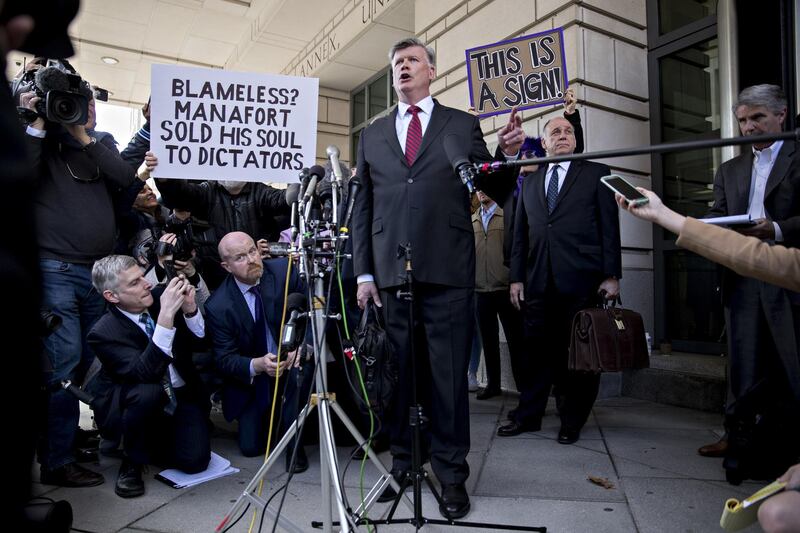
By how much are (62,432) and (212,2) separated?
8879 mm

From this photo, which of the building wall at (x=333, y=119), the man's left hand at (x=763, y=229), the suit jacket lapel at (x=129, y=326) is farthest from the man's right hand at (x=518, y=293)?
the building wall at (x=333, y=119)

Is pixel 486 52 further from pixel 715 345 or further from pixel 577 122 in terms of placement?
pixel 715 345

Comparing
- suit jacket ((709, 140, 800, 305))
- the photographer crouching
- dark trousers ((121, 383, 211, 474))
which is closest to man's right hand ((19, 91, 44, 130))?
the photographer crouching

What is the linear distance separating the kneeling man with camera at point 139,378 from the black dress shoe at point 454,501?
59.8 inches

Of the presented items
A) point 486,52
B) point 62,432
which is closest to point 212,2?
point 486,52

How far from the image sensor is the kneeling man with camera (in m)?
3.14

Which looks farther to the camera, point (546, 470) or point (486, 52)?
point (486, 52)

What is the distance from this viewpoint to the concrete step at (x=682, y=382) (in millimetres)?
4465

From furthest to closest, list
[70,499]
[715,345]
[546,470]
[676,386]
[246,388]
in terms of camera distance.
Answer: [715,345]
[676,386]
[246,388]
[546,470]
[70,499]

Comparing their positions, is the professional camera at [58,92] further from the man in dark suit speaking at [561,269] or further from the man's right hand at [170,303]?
the man in dark suit speaking at [561,269]

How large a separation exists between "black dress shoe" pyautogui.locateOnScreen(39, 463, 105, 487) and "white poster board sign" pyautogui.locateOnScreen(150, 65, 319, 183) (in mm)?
1812

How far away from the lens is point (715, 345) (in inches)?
205

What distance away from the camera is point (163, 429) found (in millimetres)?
→ 3375

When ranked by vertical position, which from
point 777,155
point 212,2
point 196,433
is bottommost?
point 196,433
